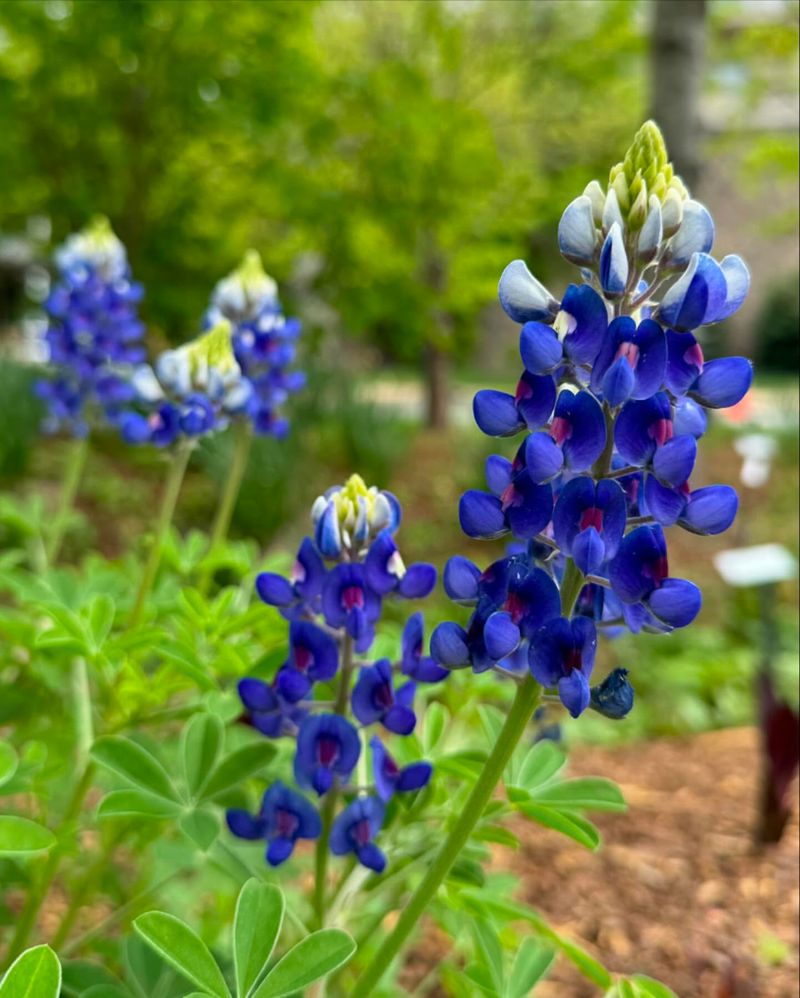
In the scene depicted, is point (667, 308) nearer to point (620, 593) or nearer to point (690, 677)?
point (620, 593)

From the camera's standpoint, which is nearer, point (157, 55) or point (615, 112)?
point (157, 55)

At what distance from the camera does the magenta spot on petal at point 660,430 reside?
2.81 ft

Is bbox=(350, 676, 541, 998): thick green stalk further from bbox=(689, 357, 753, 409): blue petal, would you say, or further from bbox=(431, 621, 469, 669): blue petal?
bbox=(689, 357, 753, 409): blue petal

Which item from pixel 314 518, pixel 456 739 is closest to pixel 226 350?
pixel 314 518

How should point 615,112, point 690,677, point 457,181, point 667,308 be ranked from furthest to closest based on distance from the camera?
point 615,112 → point 457,181 → point 690,677 → point 667,308

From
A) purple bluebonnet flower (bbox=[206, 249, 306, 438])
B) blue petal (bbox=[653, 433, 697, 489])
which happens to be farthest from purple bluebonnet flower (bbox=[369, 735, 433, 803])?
purple bluebonnet flower (bbox=[206, 249, 306, 438])

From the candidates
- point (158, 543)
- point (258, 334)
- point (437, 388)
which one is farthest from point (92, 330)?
point (437, 388)

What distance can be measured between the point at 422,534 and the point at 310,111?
2.61 m

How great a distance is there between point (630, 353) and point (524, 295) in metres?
0.12

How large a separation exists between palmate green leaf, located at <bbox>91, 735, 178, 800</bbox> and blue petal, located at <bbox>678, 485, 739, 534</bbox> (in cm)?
67

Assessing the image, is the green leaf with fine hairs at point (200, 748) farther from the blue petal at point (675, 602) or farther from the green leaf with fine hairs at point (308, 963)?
the blue petal at point (675, 602)

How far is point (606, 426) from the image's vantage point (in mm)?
887

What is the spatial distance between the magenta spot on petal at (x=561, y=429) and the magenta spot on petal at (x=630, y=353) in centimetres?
7

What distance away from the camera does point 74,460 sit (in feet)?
7.88
